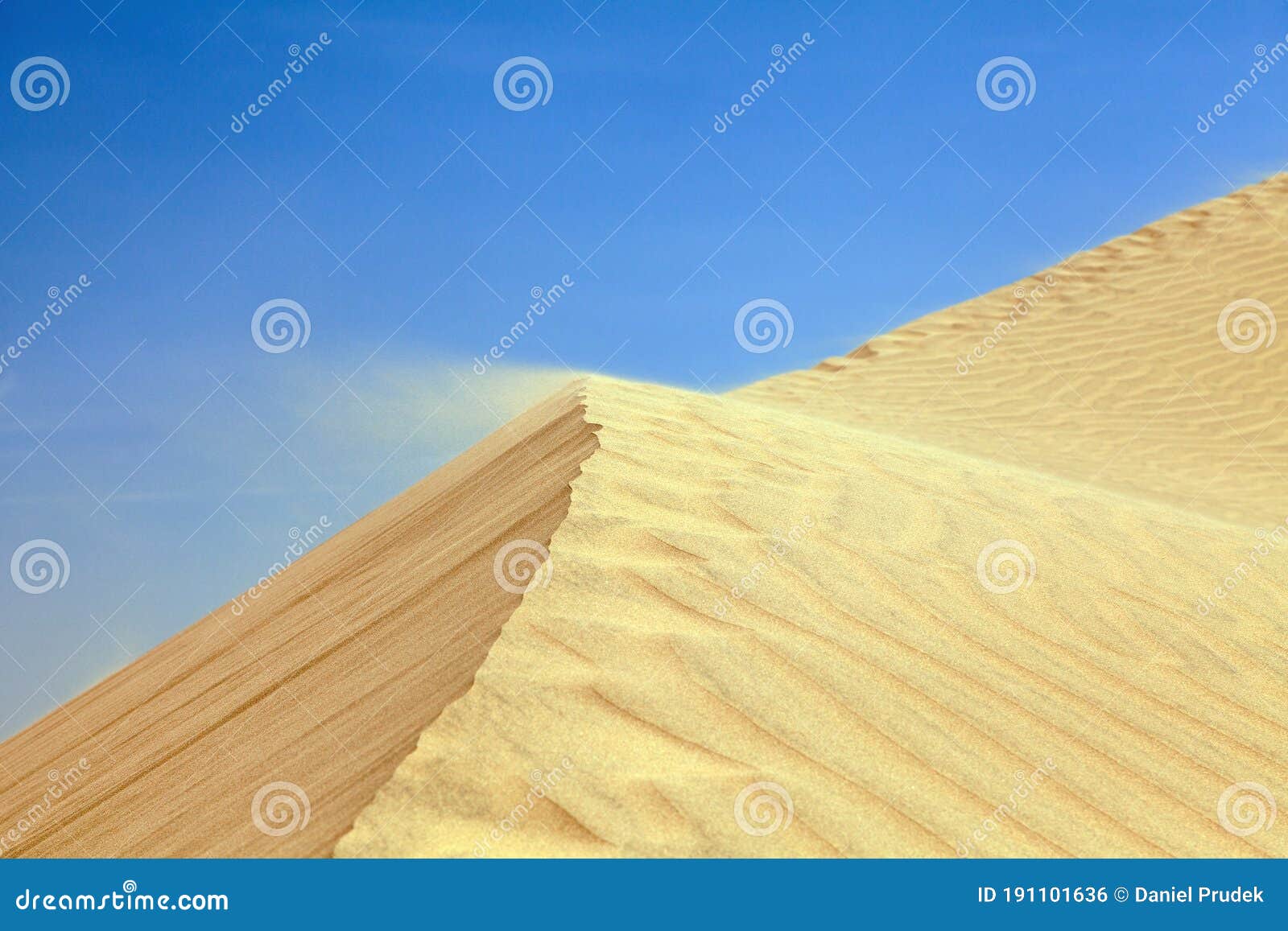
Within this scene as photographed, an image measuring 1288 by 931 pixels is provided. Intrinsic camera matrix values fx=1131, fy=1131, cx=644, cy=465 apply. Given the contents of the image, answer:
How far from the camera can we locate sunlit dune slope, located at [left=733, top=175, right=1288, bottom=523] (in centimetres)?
1073

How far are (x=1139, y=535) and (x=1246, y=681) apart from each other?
4.20ft

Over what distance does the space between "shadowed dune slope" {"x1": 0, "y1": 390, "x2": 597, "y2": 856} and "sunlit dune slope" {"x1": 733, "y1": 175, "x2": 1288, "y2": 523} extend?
20.7ft

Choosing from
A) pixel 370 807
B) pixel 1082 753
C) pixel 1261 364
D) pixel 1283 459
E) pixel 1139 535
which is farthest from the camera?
pixel 1261 364

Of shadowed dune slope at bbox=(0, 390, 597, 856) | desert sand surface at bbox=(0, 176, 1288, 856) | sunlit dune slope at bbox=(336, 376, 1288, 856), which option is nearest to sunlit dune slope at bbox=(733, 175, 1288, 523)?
desert sand surface at bbox=(0, 176, 1288, 856)

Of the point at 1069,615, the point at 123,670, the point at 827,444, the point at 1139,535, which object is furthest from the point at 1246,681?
the point at 123,670

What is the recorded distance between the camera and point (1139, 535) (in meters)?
4.86

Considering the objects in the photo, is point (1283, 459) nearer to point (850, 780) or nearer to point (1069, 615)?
point (1069, 615)

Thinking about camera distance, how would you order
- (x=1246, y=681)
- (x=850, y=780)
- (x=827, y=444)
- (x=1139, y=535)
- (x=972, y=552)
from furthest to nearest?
1. (x=827, y=444)
2. (x=1139, y=535)
3. (x=972, y=552)
4. (x=1246, y=681)
5. (x=850, y=780)

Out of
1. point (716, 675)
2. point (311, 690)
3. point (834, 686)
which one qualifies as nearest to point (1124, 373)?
point (834, 686)

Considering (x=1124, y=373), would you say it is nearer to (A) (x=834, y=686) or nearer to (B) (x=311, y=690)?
(A) (x=834, y=686)

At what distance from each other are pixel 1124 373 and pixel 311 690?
39.1ft

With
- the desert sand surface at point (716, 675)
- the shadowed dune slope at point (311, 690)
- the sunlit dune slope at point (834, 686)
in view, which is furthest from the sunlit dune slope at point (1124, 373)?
the shadowed dune slope at point (311, 690)

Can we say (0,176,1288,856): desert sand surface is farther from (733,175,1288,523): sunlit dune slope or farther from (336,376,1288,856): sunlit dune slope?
(733,175,1288,523): sunlit dune slope

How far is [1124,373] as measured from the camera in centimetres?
1313
